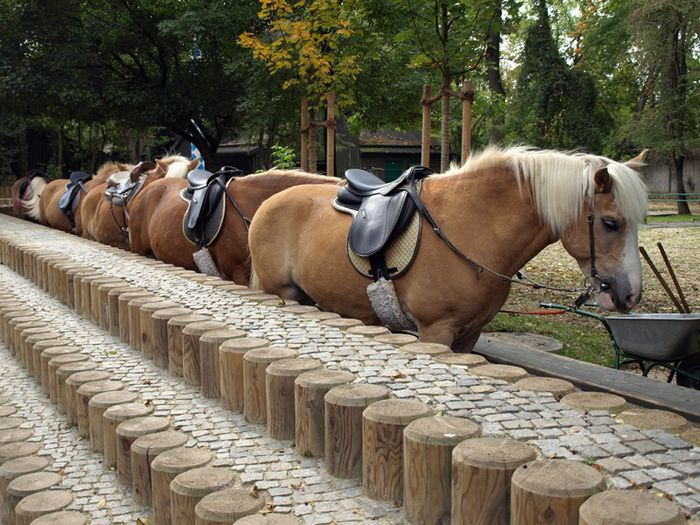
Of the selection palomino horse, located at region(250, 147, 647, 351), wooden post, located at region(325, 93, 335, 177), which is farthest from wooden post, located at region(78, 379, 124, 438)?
wooden post, located at region(325, 93, 335, 177)

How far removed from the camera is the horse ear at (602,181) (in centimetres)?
357

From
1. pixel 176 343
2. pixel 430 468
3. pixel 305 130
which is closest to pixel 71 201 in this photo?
pixel 305 130

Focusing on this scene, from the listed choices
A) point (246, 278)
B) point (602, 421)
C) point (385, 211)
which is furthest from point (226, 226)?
point (602, 421)

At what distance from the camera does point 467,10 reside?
24.4ft

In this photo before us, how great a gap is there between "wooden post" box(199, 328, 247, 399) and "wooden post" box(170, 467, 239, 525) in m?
1.00

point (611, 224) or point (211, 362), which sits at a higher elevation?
point (611, 224)

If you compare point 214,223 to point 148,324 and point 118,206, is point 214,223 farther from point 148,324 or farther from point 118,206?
point 118,206

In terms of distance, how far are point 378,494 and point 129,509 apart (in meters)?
1.14

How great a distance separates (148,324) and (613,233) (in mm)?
2794

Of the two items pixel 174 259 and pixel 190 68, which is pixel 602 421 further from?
pixel 190 68

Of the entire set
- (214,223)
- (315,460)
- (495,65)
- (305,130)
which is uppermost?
(495,65)

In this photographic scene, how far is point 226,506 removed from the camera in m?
2.44

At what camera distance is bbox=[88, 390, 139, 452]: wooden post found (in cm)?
343

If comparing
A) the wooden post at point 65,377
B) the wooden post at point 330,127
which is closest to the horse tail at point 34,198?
the wooden post at point 330,127
